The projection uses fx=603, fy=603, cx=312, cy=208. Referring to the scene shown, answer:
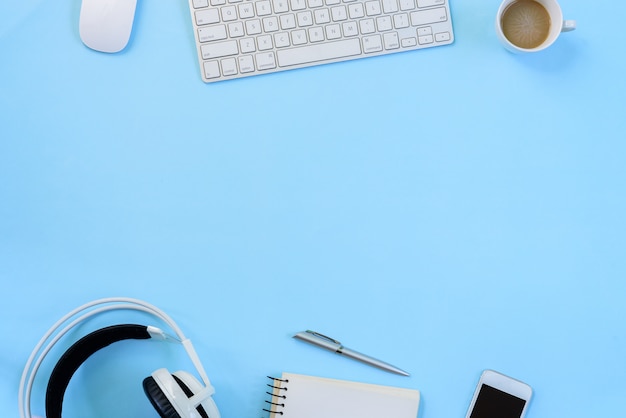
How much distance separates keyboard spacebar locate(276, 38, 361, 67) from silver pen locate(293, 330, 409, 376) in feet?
1.28

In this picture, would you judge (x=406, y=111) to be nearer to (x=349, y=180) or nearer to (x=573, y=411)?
(x=349, y=180)

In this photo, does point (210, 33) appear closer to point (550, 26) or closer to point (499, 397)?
point (550, 26)

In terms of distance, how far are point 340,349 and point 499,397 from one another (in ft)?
0.76

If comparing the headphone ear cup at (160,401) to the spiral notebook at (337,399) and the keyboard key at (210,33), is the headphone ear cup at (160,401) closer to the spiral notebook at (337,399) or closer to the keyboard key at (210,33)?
the spiral notebook at (337,399)

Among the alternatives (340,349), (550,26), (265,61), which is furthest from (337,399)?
(550,26)

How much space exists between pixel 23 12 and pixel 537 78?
2.46 ft

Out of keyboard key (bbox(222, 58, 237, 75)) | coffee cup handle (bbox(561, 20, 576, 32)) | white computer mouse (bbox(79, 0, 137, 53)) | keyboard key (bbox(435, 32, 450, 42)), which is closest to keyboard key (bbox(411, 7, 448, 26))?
keyboard key (bbox(435, 32, 450, 42))

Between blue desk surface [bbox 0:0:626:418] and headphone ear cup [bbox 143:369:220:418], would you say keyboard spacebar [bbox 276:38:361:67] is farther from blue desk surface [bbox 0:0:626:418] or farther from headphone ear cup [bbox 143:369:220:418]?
headphone ear cup [bbox 143:369:220:418]

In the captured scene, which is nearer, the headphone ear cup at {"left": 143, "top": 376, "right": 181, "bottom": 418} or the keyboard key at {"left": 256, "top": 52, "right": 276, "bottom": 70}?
the headphone ear cup at {"left": 143, "top": 376, "right": 181, "bottom": 418}

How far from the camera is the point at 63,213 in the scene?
2.90 feet

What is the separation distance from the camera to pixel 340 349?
858mm

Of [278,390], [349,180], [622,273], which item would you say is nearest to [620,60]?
[622,273]

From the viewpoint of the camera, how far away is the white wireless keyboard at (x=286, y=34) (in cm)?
86

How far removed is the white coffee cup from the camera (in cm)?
81
